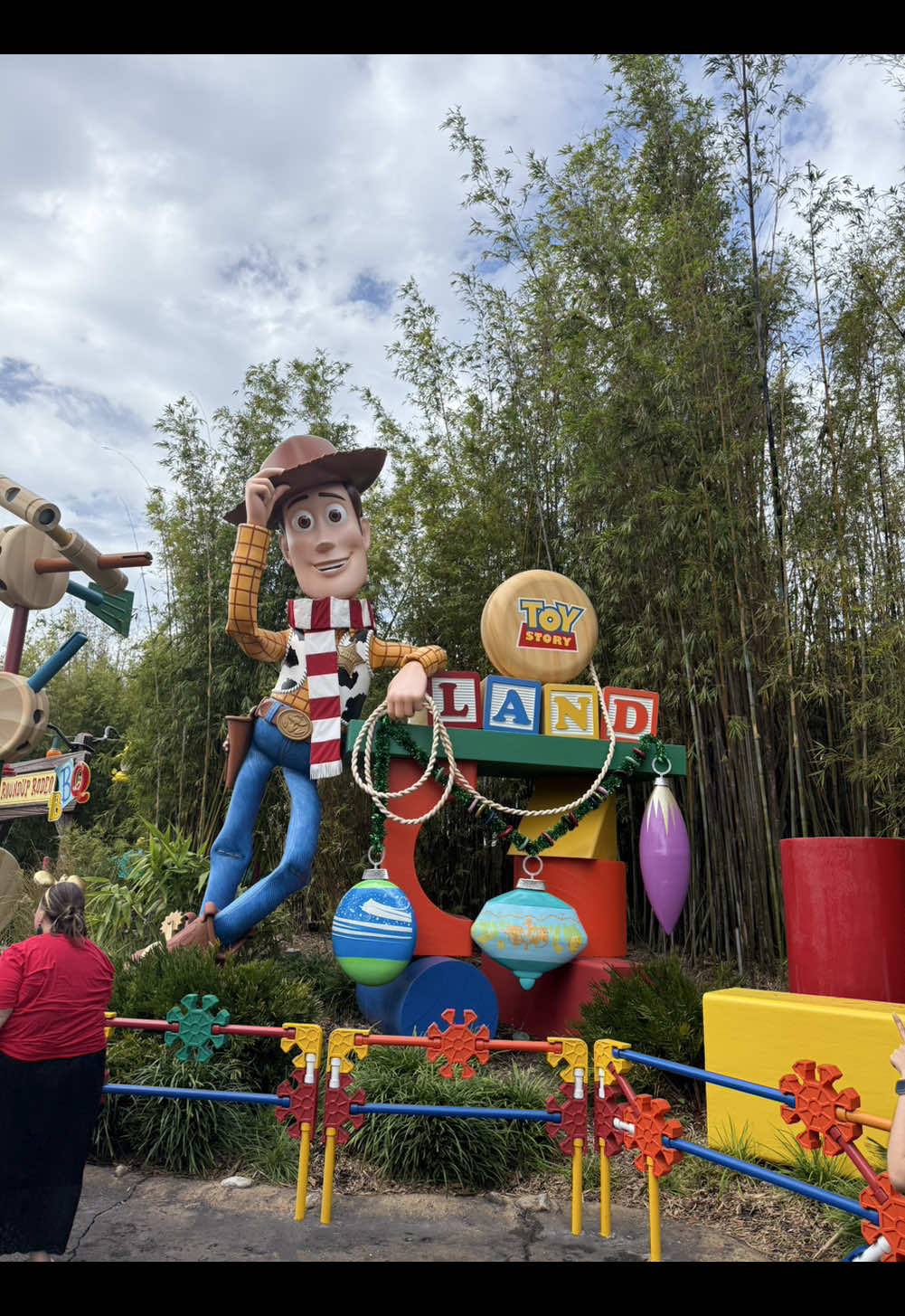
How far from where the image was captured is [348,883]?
24.3ft

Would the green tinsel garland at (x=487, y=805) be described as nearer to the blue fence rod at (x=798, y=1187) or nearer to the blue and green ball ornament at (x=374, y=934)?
the blue and green ball ornament at (x=374, y=934)

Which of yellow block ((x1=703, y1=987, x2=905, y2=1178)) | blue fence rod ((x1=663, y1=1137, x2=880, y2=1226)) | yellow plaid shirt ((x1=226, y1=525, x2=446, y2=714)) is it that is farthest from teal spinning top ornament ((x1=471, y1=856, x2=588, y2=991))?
blue fence rod ((x1=663, y1=1137, x2=880, y2=1226))

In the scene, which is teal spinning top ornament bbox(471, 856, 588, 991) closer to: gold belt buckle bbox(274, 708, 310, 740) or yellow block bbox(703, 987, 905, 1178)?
yellow block bbox(703, 987, 905, 1178)

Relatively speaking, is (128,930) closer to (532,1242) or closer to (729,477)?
(532,1242)

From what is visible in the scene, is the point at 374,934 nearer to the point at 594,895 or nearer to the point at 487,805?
the point at 487,805

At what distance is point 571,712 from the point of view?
5.57 metres

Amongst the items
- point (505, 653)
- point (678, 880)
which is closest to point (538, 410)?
point (505, 653)

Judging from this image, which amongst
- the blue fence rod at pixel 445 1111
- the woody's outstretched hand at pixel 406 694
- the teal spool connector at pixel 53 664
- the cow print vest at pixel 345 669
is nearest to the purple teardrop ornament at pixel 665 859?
the woody's outstretched hand at pixel 406 694

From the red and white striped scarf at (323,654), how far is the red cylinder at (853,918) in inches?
101

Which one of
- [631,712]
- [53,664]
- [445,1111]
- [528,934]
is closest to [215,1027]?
[445,1111]

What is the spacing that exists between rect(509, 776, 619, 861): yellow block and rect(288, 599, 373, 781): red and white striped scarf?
1.24 m

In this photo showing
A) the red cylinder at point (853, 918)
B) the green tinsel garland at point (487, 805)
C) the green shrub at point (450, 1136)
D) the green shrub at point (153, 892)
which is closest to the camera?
the green shrub at point (450, 1136)

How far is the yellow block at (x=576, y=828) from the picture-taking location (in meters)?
5.53

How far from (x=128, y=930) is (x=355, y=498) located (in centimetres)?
319
